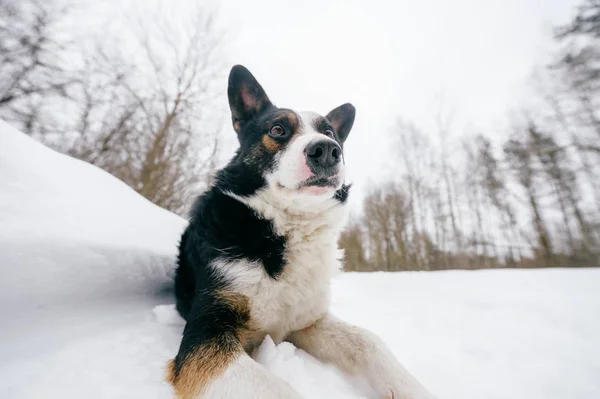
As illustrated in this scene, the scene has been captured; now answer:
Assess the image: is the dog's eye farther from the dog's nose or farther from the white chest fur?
the white chest fur

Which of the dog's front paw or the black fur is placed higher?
the black fur

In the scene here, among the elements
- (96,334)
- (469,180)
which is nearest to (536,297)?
(96,334)

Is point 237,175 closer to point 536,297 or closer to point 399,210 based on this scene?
point 536,297

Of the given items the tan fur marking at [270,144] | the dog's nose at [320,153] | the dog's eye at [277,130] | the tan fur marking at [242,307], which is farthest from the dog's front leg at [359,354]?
the dog's eye at [277,130]

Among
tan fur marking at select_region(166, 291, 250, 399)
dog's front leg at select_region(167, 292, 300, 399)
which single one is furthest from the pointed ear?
tan fur marking at select_region(166, 291, 250, 399)

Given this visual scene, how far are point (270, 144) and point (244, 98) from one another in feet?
2.73

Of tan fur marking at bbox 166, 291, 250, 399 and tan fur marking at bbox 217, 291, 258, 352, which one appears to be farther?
tan fur marking at bbox 217, 291, 258, 352

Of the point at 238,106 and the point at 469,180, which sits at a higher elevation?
the point at 469,180

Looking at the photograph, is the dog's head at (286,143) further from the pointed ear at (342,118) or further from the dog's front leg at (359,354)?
the dog's front leg at (359,354)

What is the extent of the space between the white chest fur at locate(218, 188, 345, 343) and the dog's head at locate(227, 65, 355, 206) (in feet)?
0.73

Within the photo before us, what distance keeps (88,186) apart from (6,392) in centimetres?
224

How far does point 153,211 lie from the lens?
→ 11.6ft

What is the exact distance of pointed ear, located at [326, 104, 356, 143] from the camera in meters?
3.24

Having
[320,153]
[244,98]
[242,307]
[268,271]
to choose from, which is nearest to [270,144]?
[320,153]
